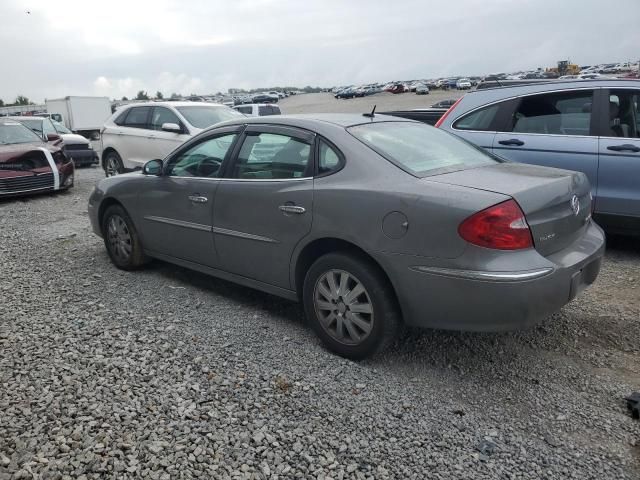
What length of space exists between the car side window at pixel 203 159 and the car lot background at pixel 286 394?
1035 millimetres

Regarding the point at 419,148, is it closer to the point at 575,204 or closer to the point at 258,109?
the point at 575,204

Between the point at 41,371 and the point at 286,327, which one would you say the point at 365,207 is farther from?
the point at 41,371

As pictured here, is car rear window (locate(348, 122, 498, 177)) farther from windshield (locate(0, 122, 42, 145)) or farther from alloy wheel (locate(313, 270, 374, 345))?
windshield (locate(0, 122, 42, 145))

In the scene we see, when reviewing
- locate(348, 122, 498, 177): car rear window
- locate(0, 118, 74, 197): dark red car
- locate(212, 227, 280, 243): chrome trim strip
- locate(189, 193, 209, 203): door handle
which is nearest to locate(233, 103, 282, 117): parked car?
locate(0, 118, 74, 197): dark red car

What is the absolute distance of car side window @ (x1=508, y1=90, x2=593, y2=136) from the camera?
17.8 feet

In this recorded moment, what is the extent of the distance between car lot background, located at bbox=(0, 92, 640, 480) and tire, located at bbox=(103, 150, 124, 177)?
6.84 metres

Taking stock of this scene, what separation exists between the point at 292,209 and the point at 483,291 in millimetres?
1356

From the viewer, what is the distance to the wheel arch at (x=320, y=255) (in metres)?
3.25

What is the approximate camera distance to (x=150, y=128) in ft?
33.4

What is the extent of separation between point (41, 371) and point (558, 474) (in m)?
2.91

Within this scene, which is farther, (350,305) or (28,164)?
(28,164)

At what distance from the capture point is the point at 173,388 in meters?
3.13

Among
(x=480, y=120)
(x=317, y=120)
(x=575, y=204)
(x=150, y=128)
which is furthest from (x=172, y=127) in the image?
(x=575, y=204)

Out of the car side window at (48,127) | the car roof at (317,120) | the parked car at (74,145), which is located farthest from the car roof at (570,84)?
the car side window at (48,127)
